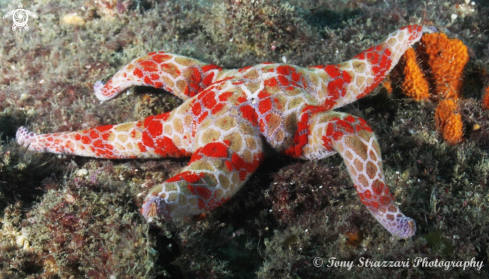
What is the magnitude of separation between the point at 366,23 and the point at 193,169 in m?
5.91

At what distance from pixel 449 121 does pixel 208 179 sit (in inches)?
156

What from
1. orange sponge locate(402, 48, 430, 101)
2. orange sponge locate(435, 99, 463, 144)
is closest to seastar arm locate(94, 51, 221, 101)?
orange sponge locate(402, 48, 430, 101)

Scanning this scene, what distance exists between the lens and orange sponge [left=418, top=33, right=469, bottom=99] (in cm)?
578

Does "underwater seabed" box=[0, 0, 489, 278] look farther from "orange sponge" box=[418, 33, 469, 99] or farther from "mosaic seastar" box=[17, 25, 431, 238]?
"mosaic seastar" box=[17, 25, 431, 238]

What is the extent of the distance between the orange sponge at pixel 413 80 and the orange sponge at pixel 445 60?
0.29m

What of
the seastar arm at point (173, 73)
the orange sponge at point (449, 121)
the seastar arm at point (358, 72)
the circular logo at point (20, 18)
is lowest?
the circular logo at point (20, 18)

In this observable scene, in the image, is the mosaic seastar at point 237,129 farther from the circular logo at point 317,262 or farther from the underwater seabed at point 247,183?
the circular logo at point 317,262

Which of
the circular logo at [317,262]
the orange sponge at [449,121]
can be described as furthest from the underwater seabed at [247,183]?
the orange sponge at [449,121]

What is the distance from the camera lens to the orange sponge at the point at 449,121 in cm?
520

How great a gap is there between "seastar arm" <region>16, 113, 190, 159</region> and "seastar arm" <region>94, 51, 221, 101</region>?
0.63m

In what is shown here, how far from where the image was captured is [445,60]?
19.0ft

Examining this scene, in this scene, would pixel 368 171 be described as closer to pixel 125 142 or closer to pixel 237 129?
pixel 237 129

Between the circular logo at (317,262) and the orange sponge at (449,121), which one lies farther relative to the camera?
the orange sponge at (449,121)

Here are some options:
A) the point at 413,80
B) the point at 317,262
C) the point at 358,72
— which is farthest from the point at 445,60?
the point at 317,262
